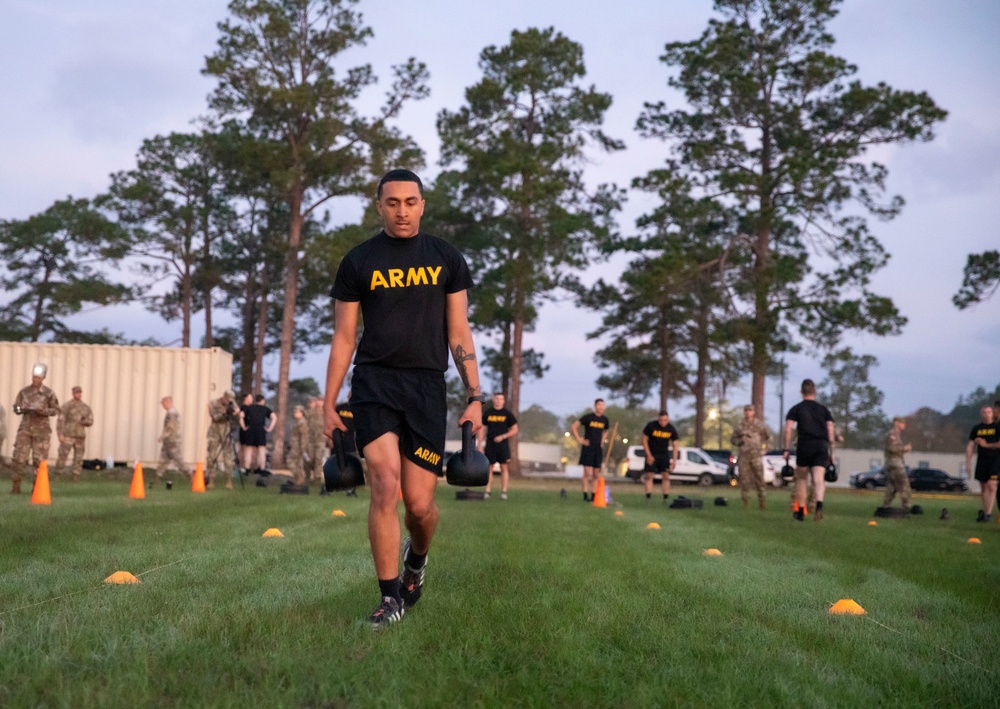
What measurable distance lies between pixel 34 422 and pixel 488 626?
45.1 feet

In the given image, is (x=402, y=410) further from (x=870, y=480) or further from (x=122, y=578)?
(x=870, y=480)

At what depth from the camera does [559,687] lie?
12.4ft

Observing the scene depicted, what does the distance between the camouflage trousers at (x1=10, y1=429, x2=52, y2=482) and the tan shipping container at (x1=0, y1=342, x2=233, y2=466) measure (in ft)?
33.6

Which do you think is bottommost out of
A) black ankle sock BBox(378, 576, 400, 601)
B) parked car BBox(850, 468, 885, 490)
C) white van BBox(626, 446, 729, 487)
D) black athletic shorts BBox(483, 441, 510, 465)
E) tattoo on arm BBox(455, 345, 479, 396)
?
parked car BBox(850, 468, 885, 490)

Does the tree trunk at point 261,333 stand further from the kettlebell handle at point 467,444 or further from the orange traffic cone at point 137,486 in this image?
the kettlebell handle at point 467,444

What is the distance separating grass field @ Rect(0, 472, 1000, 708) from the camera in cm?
368

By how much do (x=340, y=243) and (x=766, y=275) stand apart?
15.4 meters

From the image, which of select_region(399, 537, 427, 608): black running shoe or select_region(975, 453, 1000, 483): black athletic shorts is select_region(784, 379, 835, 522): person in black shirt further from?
select_region(399, 537, 427, 608): black running shoe

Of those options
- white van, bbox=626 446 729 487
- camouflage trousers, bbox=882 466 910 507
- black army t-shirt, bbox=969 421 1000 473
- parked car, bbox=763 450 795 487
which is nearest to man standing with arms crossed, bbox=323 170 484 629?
black army t-shirt, bbox=969 421 1000 473

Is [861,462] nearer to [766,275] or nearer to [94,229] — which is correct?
[766,275]

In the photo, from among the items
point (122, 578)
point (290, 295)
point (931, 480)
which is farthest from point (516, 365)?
point (122, 578)

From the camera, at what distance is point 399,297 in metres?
5.17

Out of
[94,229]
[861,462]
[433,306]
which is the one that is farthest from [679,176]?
[861,462]

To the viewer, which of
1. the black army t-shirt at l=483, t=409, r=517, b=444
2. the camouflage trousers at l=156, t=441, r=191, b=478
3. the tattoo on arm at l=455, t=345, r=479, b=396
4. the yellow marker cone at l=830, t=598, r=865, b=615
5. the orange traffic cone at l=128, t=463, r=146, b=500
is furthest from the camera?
the camouflage trousers at l=156, t=441, r=191, b=478
